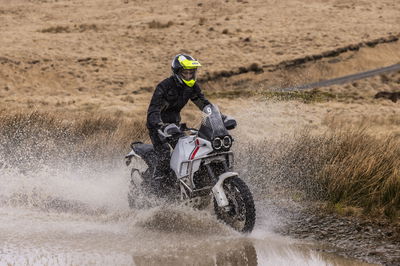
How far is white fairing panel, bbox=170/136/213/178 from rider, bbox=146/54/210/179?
0.24 meters

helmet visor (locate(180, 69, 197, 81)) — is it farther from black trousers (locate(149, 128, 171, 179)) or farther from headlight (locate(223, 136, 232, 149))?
headlight (locate(223, 136, 232, 149))

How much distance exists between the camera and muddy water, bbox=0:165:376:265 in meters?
6.45

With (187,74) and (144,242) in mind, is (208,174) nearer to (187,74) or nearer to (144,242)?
(144,242)

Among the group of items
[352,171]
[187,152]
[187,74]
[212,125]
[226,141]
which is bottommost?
[352,171]

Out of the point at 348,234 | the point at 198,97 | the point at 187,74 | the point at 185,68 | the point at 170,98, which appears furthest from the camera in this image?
the point at 198,97

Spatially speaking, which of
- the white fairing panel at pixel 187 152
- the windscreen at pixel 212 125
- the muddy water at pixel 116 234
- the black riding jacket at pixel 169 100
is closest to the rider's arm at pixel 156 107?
the black riding jacket at pixel 169 100

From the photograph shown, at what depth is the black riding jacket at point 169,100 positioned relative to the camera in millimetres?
7734

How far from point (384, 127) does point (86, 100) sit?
1622cm

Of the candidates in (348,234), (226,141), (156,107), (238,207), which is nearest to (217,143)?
(226,141)

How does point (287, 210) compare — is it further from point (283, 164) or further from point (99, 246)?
point (99, 246)

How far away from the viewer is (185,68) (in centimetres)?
756

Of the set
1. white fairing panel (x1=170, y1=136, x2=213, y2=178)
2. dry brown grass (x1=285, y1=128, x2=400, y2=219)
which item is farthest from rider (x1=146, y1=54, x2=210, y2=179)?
dry brown grass (x1=285, y1=128, x2=400, y2=219)

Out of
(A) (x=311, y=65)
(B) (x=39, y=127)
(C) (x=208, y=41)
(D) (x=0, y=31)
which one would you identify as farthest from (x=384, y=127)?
(D) (x=0, y=31)

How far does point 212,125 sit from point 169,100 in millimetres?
903
